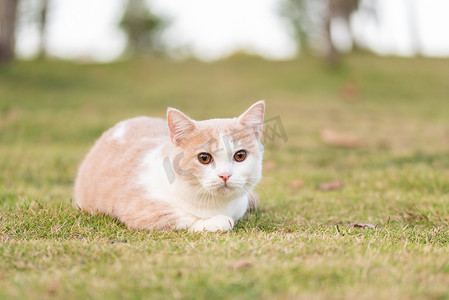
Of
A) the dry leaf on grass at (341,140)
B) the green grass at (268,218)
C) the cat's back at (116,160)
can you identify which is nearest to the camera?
the green grass at (268,218)

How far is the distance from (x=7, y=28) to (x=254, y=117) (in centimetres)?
1284

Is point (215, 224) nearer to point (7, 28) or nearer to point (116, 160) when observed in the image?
point (116, 160)

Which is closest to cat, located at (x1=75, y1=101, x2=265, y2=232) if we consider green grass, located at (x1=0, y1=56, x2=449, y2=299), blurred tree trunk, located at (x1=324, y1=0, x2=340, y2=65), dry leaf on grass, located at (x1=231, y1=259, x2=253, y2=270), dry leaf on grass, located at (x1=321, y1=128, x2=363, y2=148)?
green grass, located at (x1=0, y1=56, x2=449, y2=299)

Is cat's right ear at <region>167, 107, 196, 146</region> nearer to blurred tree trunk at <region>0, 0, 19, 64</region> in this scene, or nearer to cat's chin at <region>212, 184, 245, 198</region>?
cat's chin at <region>212, 184, 245, 198</region>

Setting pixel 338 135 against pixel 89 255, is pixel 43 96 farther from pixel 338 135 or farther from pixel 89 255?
pixel 89 255

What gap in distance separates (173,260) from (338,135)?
594cm

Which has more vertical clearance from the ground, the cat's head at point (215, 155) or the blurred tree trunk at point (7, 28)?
the blurred tree trunk at point (7, 28)


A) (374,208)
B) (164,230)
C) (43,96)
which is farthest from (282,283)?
(43,96)

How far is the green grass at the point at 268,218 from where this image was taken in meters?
2.07

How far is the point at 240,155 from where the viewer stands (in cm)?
322

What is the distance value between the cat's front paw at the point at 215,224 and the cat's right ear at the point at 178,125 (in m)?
0.59

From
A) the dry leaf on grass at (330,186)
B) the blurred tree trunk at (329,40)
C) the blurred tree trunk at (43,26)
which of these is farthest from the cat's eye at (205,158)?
the blurred tree trunk at (43,26)

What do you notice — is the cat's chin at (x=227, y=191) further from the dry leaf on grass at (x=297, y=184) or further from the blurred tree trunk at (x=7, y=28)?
the blurred tree trunk at (x=7, y=28)

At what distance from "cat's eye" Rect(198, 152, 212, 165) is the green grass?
1.62ft
